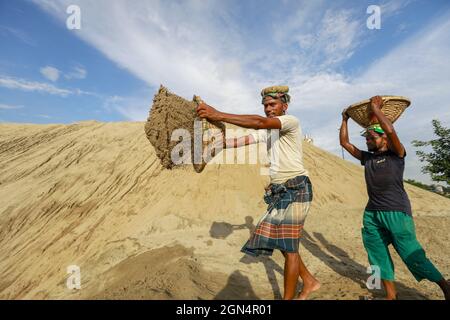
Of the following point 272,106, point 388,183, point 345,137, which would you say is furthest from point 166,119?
point 388,183

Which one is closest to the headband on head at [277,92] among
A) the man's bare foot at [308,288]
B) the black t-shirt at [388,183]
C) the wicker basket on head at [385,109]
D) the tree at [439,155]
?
the wicker basket on head at [385,109]

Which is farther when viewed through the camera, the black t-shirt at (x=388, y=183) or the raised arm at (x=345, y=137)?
the raised arm at (x=345, y=137)

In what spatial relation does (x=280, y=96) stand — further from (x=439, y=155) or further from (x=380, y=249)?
(x=439, y=155)

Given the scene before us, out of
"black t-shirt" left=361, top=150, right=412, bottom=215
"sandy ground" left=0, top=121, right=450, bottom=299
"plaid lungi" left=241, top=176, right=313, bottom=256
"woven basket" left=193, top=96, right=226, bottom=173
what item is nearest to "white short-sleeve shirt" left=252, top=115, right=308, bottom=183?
"plaid lungi" left=241, top=176, right=313, bottom=256

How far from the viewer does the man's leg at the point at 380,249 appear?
7.39 feet

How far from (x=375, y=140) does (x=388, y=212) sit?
589mm

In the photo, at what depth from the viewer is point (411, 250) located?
83.3 inches

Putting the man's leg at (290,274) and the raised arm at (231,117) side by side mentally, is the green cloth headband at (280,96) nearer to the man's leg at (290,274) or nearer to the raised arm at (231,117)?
the raised arm at (231,117)

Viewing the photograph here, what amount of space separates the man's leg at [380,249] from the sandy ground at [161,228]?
28 cm
